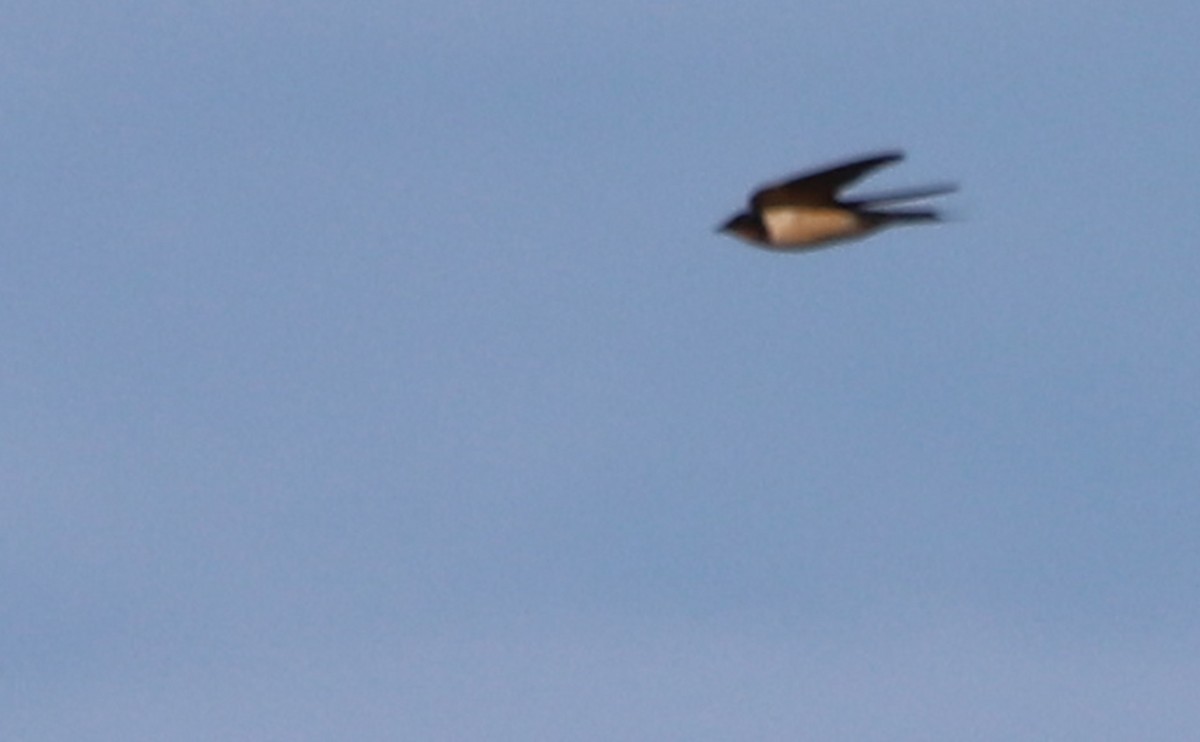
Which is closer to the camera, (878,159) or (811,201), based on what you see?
(878,159)

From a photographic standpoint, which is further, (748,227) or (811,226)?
(748,227)

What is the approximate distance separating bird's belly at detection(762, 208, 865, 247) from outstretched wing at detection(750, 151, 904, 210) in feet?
0.36

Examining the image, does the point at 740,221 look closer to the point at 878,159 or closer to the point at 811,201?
the point at 811,201

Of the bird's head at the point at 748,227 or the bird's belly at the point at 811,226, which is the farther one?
the bird's head at the point at 748,227

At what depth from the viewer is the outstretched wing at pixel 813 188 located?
24203 millimetres

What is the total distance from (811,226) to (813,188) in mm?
480

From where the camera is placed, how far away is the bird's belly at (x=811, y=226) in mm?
25141

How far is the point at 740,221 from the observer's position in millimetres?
26000

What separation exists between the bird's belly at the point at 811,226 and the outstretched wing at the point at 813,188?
0.11 m

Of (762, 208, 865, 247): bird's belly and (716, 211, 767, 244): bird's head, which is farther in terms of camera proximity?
(716, 211, 767, 244): bird's head

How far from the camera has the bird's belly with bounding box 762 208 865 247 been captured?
25141 millimetres

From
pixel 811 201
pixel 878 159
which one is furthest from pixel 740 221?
pixel 878 159

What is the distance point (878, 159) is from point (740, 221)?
267 cm

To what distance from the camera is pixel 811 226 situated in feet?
82.7
